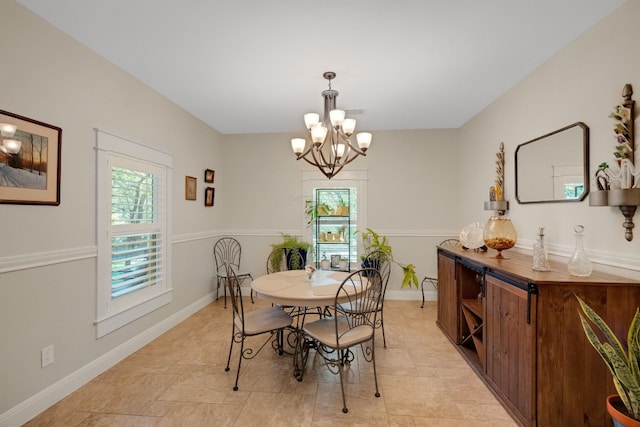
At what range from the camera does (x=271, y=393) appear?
2.25 meters

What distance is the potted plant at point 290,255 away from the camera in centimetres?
446

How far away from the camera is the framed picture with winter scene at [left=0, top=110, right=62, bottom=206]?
1.81 meters

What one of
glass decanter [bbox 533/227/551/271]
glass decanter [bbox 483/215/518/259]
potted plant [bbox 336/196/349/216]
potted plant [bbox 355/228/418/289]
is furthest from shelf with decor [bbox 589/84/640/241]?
potted plant [bbox 336/196/349/216]

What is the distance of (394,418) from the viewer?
6.50 ft

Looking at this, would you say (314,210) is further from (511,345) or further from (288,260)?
(511,345)

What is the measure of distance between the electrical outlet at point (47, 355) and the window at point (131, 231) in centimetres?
38

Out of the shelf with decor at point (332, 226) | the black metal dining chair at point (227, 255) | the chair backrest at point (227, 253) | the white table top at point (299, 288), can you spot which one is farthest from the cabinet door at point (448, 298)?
the chair backrest at point (227, 253)

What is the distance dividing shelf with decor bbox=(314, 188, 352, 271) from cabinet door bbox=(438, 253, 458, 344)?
5.10ft

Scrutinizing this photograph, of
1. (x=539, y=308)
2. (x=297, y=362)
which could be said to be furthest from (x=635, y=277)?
(x=297, y=362)

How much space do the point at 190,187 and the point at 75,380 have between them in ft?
7.61

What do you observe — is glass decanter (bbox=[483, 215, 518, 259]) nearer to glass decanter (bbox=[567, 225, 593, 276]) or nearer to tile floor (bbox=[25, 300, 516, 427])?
glass decanter (bbox=[567, 225, 593, 276])

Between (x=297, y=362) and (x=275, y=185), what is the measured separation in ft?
9.62

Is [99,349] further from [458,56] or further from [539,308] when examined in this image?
[458,56]

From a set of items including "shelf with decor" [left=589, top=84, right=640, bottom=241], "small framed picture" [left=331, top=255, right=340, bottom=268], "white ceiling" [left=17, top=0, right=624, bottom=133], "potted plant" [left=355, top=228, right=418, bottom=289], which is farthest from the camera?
"small framed picture" [left=331, top=255, right=340, bottom=268]
